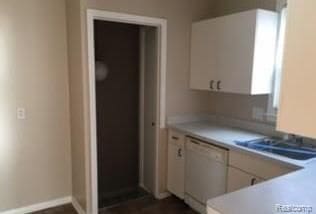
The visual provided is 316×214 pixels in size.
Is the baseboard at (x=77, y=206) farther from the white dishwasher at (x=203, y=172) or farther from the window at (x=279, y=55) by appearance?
the window at (x=279, y=55)

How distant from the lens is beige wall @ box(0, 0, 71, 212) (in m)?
2.54

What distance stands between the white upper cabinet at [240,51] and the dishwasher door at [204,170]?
646 millimetres

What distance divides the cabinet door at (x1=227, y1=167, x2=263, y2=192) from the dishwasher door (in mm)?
60

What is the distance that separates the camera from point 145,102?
11.0ft

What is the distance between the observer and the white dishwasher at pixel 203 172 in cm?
238

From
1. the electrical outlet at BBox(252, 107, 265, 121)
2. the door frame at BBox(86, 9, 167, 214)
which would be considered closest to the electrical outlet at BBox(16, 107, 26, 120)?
the door frame at BBox(86, 9, 167, 214)

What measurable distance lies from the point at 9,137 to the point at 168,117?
5.63 feet

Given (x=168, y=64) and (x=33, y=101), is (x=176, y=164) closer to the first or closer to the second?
(x=168, y=64)

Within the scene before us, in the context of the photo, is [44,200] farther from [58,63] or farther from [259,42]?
[259,42]

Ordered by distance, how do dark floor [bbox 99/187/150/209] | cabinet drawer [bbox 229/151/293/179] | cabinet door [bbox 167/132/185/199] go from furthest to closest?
dark floor [bbox 99/187/150/209] → cabinet door [bbox 167/132/185/199] → cabinet drawer [bbox 229/151/293/179]

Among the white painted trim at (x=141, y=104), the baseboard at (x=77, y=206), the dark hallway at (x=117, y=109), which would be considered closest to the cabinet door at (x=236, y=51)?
the white painted trim at (x=141, y=104)

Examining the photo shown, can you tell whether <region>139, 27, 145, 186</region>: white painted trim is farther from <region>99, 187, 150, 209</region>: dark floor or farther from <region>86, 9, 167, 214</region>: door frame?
<region>86, 9, 167, 214</region>: door frame

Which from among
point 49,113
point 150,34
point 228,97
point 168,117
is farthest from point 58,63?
point 228,97

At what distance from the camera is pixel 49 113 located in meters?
2.80
